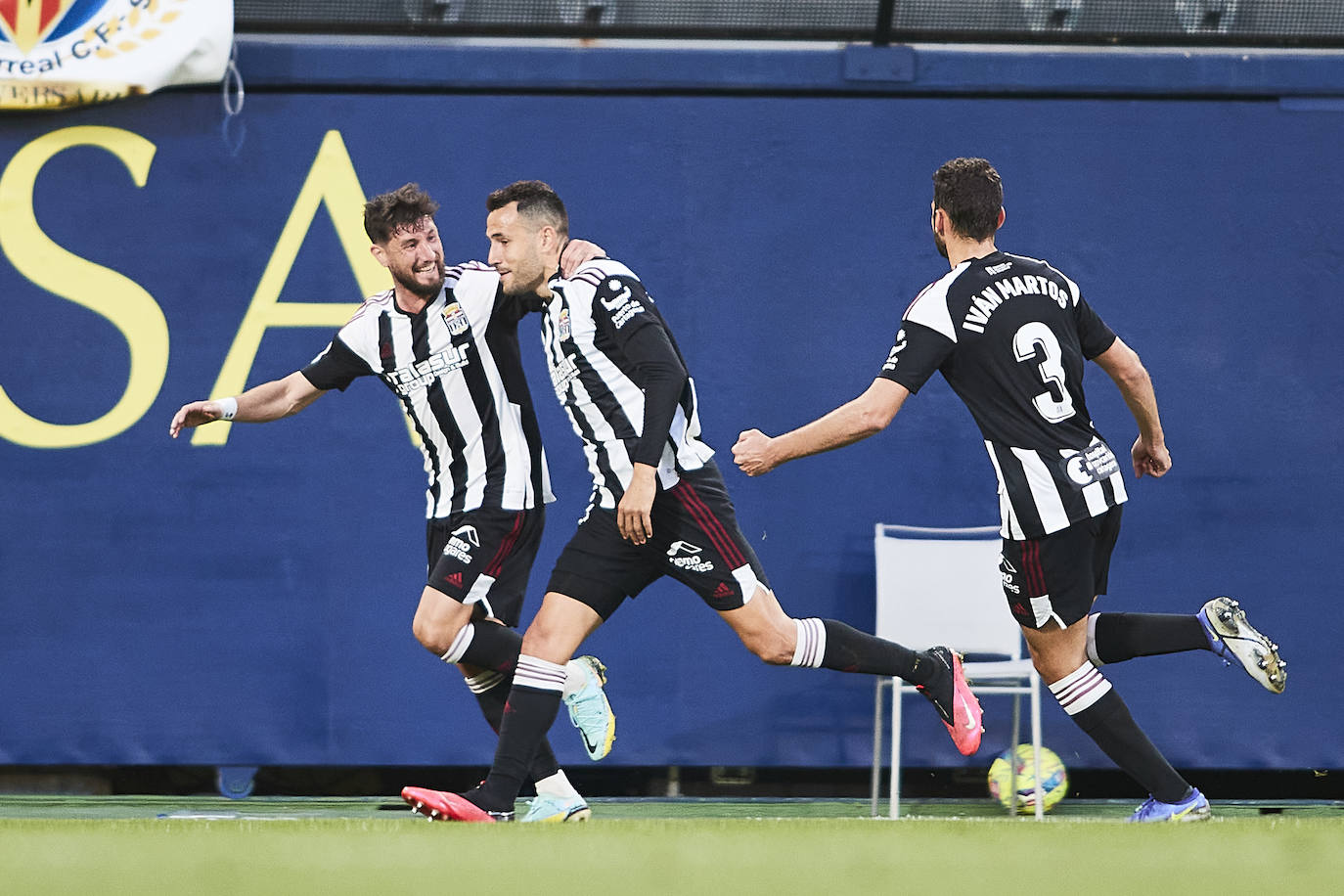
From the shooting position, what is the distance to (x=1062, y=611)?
4344 millimetres

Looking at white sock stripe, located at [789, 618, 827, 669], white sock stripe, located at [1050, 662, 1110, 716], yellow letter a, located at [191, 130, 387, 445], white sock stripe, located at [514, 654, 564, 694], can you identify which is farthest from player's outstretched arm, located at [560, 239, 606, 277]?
white sock stripe, located at [1050, 662, 1110, 716]

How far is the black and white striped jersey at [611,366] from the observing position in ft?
14.4

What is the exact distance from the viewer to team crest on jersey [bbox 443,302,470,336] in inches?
197

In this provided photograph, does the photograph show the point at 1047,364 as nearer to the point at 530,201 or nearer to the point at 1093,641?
the point at 1093,641

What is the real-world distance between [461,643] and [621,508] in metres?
0.99

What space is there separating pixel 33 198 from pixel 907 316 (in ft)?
13.1

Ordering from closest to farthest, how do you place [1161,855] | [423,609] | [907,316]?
[1161,855] → [907,316] → [423,609]

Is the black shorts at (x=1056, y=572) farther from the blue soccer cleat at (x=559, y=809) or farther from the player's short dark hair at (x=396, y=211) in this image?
the player's short dark hair at (x=396, y=211)

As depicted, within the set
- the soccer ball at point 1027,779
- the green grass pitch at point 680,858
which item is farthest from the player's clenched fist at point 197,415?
the soccer ball at point 1027,779

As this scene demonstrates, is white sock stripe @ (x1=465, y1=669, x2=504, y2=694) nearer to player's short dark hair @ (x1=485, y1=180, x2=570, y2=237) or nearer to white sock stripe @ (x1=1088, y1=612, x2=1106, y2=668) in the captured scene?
player's short dark hair @ (x1=485, y1=180, x2=570, y2=237)

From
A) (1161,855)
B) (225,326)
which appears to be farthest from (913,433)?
(1161,855)

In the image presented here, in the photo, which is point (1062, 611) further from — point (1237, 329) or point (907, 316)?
point (1237, 329)

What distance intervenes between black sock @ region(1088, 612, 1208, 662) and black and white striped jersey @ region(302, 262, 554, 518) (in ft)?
6.25

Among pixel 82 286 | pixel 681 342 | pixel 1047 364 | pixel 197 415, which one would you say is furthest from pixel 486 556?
pixel 82 286
